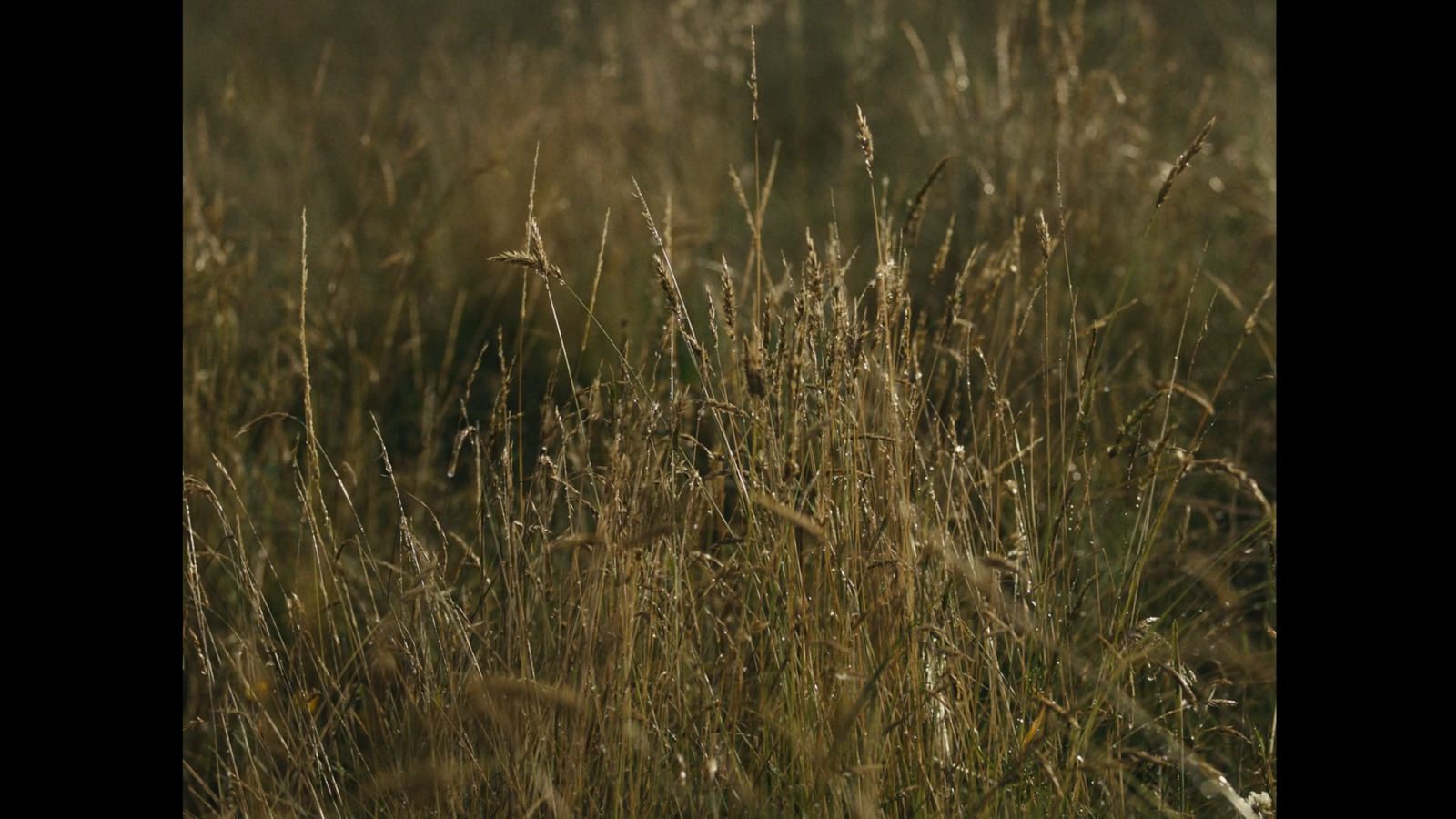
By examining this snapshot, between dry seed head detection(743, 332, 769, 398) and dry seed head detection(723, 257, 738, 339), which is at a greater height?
dry seed head detection(723, 257, 738, 339)

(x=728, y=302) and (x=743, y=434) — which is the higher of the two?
(x=728, y=302)

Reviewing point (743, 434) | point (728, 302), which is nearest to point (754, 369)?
point (728, 302)

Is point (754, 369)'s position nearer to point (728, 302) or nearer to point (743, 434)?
point (728, 302)

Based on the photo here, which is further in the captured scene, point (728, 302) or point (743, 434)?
point (743, 434)

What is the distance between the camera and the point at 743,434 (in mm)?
1644

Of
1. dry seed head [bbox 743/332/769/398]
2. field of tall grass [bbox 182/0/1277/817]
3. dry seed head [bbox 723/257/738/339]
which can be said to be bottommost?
field of tall grass [bbox 182/0/1277/817]

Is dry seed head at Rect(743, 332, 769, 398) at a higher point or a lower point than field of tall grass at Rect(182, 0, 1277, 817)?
higher

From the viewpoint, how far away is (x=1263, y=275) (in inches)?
136

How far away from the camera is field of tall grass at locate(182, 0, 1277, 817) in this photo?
148 cm

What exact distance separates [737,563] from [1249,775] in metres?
0.92

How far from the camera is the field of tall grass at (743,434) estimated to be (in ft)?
4.86

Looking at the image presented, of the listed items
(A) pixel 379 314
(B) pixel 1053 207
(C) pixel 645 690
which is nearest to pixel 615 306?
(A) pixel 379 314
